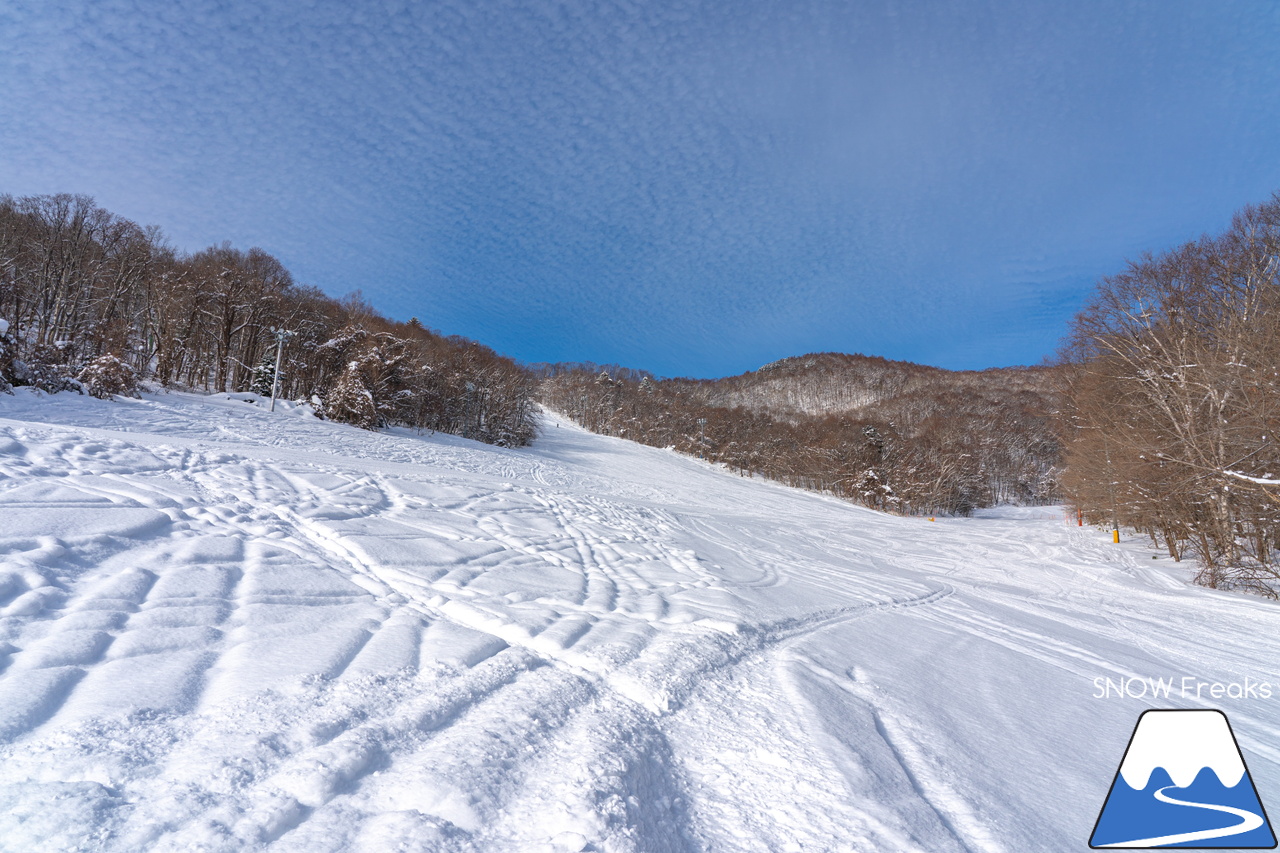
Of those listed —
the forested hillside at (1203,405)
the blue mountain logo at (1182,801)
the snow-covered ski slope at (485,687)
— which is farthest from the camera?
the forested hillside at (1203,405)

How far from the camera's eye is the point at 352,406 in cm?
2302

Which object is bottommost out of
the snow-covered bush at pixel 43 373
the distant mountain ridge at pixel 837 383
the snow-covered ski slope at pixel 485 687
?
the snow-covered ski slope at pixel 485 687

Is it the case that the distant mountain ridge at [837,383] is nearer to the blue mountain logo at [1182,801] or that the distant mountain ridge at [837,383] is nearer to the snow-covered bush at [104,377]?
the snow-covered bush at [104,377]

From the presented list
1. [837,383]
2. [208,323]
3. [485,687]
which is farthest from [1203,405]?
[837,383]

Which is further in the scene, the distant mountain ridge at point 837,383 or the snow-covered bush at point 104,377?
the distant mountain ridge at point 837,383

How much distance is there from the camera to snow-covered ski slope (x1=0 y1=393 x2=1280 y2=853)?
1.79 metres

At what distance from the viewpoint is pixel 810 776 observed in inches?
91.7

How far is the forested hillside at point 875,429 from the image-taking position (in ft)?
136

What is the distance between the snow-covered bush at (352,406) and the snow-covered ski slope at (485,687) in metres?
16.1

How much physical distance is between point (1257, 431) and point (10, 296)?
4314 centimetres

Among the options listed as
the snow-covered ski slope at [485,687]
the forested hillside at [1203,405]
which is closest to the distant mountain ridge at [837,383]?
the forested hillside at [1203,405]

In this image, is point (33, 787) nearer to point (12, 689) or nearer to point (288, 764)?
point (288, 764)

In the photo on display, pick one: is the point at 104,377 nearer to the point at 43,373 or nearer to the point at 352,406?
the point at 43,373

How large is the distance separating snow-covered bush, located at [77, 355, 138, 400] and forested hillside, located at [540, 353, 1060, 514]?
35.8 m
